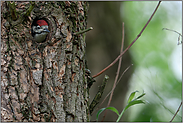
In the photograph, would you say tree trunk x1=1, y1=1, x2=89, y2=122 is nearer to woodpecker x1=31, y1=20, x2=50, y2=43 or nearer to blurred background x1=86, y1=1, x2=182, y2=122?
woodpecker x1=31, y1=20, x2=50, y2=43

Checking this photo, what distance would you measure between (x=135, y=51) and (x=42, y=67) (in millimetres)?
3574

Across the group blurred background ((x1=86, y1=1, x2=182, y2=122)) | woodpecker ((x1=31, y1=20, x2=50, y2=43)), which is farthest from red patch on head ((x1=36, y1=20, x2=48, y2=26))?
blurred background ((x1=86, y1=1, x2=182, y2=122))

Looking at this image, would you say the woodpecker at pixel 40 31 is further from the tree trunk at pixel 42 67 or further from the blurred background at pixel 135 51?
the blurred background at pixel 135 51

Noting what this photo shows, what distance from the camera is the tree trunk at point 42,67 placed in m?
1.25

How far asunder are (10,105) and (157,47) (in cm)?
411

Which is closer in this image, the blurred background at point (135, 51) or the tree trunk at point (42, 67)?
the tree trunk at point (42, 67)

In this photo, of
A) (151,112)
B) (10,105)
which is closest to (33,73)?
(10,105)

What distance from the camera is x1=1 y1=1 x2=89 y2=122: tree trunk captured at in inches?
49.1

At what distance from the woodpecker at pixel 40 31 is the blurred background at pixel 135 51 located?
1.47 metres

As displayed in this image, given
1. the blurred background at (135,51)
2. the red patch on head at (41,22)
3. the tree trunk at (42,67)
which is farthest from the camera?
the blurred background at (135,51)

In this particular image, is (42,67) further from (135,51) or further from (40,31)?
(135,51)

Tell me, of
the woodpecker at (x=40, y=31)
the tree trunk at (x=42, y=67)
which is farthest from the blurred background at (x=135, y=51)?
the woodpecker at (x=40, y=31)

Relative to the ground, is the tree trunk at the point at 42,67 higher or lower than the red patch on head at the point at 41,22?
lower

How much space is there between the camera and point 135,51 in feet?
15.1
